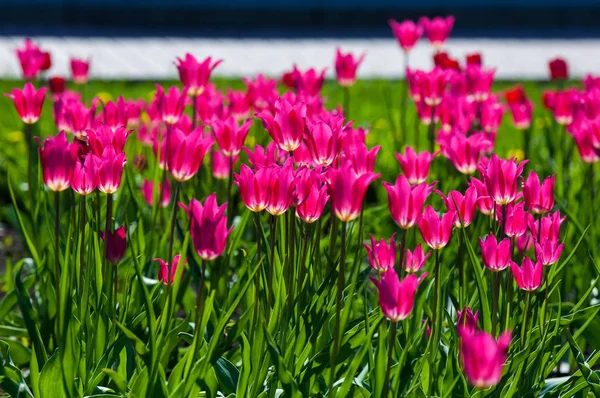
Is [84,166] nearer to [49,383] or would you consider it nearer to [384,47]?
[49,383]

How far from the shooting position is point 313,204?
1735 millimetres

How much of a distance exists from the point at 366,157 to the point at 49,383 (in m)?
0.73

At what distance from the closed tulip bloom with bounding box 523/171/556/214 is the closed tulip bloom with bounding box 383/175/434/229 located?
35 cm

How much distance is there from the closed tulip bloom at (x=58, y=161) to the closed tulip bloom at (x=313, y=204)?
0.43 metres

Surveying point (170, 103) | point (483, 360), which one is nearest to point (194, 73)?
point (170, 103)

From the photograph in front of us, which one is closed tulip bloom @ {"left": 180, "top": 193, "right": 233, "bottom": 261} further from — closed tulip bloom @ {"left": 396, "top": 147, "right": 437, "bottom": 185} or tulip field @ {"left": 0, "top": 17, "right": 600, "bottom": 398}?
closed tulip bloom @ {"left": 396, "top": 147, "right": 437, "bottom": 185}

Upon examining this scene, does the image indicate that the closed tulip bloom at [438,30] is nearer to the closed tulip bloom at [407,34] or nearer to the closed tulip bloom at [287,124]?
the closed tulip bloom at [407,34]

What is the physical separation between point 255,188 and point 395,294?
35 centimetres

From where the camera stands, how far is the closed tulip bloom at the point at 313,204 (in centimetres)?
171

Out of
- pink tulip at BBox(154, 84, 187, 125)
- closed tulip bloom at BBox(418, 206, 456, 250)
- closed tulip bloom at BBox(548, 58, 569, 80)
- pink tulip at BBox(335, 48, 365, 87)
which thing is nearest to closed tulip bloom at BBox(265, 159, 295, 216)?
closed tulip bloom at BBox(418, 206, 456, 250)

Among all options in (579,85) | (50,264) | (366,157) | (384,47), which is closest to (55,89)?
(50,264)

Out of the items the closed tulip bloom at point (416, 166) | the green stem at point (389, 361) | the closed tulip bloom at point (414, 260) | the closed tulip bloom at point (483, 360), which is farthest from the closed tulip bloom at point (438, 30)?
the closed tulip bloom at point (483, 360)

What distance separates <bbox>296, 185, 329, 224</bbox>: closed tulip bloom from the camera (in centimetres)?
171

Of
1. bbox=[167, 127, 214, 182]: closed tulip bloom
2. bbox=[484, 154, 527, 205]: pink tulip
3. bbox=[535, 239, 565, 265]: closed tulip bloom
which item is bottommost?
bbox=[535, 239, 565, 265]: closed tulip bloom
